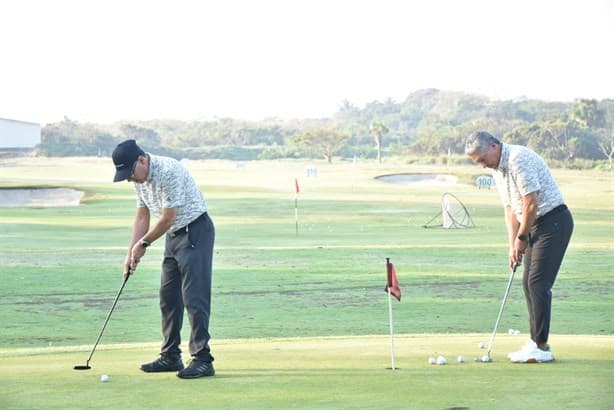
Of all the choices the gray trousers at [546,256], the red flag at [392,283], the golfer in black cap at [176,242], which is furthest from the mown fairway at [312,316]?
the red flag at [392,283]

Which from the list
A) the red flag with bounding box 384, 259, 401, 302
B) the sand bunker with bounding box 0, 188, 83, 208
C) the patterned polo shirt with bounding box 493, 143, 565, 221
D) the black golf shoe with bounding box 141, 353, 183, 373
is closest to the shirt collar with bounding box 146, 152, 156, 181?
the black golf shoe with bounding box 141, 353, 183, 373

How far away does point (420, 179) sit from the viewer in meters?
73.6

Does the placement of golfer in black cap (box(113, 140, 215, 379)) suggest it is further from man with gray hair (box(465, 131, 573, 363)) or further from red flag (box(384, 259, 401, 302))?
man with gray hair (box(465, 131, 573, 363))

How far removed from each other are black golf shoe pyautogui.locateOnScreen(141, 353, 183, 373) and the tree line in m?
87.4

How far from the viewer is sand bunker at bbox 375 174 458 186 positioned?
2773 inches

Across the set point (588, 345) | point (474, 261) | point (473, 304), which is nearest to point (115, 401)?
point (588, 345)

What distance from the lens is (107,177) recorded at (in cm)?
7669

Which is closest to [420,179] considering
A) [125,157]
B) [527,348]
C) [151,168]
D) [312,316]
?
[312,316]

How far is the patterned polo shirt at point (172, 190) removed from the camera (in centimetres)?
751

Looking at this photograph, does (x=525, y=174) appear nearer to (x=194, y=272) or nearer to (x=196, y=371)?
(x=194, y=272)

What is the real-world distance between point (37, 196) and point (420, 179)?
2705cm

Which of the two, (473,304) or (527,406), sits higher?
(527,406)

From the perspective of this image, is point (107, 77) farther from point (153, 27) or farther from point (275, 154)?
point (275, 154)

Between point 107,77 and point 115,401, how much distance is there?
151640 millimetres
